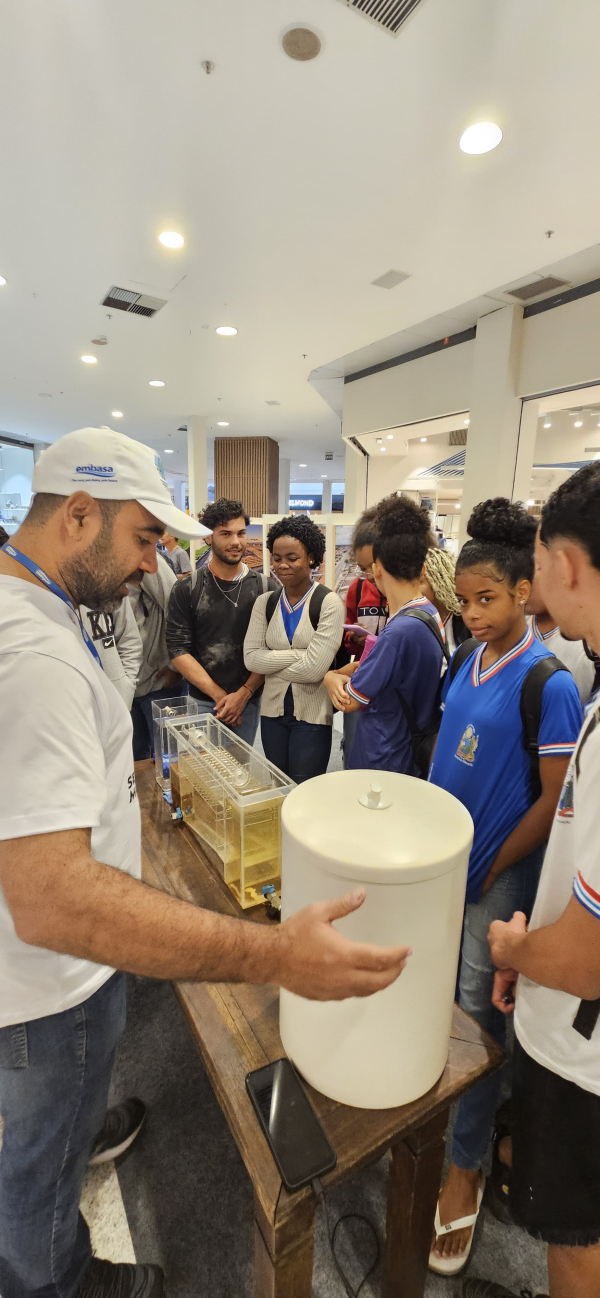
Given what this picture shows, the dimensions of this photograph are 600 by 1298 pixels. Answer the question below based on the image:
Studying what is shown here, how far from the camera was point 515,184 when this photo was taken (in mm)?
2752

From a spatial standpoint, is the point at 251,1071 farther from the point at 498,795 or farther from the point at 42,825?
the point at 498,795

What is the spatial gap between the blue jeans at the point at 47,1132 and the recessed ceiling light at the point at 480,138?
3476 mm

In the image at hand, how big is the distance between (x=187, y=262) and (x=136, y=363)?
2.87m

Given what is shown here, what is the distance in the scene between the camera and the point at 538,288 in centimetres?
409

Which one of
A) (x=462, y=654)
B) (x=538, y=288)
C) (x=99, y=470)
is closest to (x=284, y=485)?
(x=538, y=288)

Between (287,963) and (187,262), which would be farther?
(187,262)

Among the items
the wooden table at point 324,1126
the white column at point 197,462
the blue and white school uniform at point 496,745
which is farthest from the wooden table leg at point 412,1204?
the white column at point 197,462

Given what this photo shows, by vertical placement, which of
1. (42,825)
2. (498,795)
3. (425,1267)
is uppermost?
(42,825)

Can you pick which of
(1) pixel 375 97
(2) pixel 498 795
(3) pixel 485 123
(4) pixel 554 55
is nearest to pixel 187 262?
(1) pixel 375 97

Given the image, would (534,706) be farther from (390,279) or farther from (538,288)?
(538,288)

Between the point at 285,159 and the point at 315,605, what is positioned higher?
the point at 285,159

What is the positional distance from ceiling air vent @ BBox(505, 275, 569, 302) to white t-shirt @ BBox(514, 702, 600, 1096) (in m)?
4.51

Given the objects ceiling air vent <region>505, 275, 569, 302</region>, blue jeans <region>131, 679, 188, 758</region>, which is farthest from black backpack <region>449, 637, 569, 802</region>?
ceiling air vent <region>505, 275, 569, 302</region>

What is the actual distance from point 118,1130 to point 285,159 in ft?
12.7
